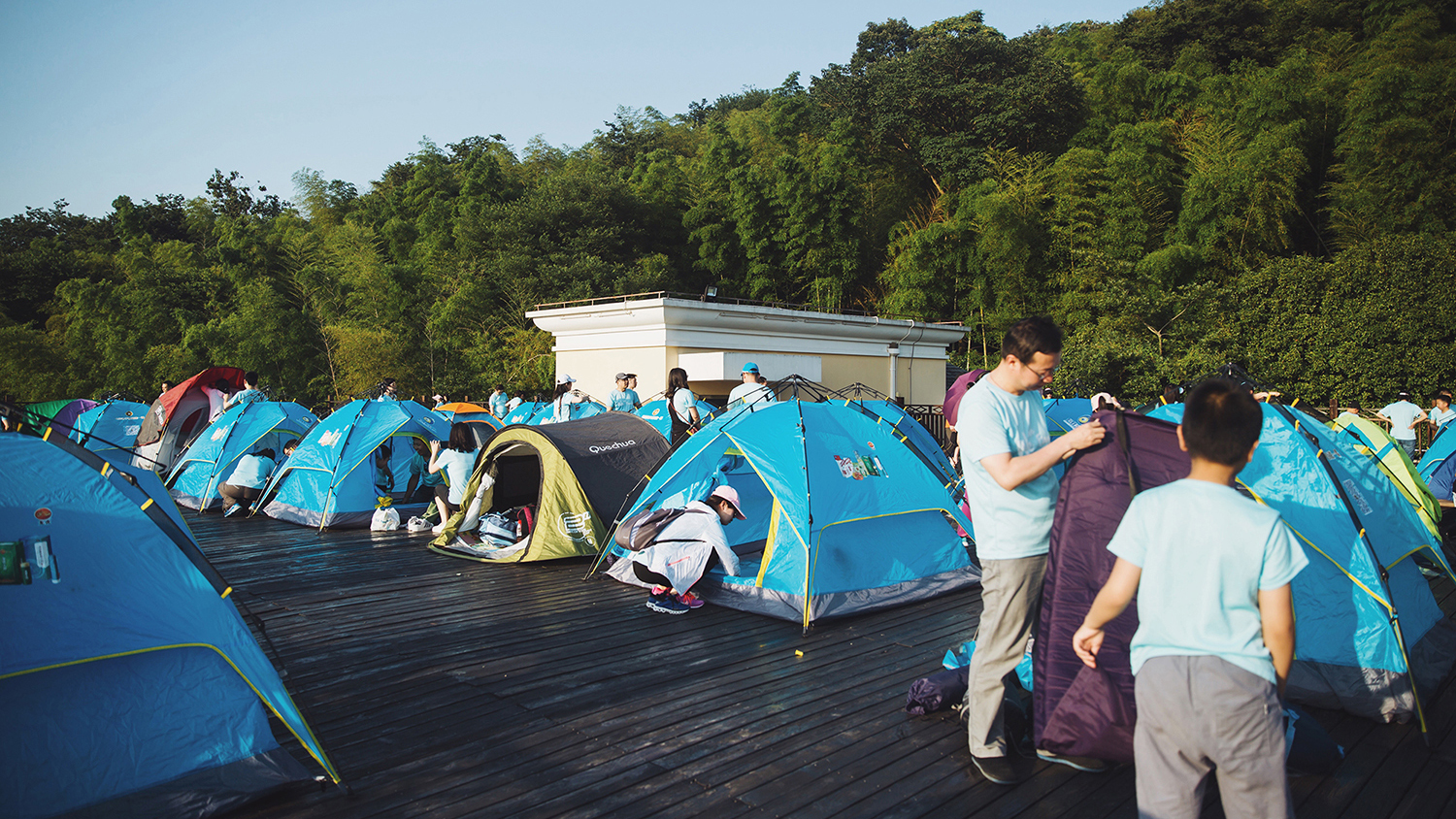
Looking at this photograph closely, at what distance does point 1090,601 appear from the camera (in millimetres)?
2656

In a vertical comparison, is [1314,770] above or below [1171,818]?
below

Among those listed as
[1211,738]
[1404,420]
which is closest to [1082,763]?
[1211,738]

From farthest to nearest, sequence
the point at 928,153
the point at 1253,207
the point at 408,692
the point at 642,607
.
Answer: the point at 928,153
the point at 1253,207
the point at 642,607
the point at 408,692

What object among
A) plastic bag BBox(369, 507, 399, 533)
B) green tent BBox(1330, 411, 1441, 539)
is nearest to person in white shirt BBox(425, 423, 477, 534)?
plastic bag BBox(369, 507, 399, 533)

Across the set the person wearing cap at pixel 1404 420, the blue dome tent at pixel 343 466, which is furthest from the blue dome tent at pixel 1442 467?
the blue dome tent at pixel 343 466

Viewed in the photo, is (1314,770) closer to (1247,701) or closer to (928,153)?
(1247,701)

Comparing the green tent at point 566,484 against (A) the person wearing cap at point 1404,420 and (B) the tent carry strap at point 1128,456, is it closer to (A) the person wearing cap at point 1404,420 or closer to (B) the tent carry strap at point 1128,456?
(B) the tent carry strap at point 1128,456

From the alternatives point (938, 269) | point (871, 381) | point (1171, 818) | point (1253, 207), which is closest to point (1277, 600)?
point (1171, 818)

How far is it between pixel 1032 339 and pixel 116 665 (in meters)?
3.23

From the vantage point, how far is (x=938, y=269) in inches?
992

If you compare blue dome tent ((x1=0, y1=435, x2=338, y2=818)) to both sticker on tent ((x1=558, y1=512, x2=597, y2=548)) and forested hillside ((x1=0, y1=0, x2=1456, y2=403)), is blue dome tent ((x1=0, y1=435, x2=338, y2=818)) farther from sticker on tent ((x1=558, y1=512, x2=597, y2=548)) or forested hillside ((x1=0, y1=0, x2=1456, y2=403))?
forested hillside ((x1=0, y1=0, x2=1456, y2=403))

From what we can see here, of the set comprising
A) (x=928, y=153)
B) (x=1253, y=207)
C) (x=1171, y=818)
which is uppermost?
(x=928, y=153)

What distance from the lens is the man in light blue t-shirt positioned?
2.70 m

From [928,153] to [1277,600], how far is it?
2750 centimetres
